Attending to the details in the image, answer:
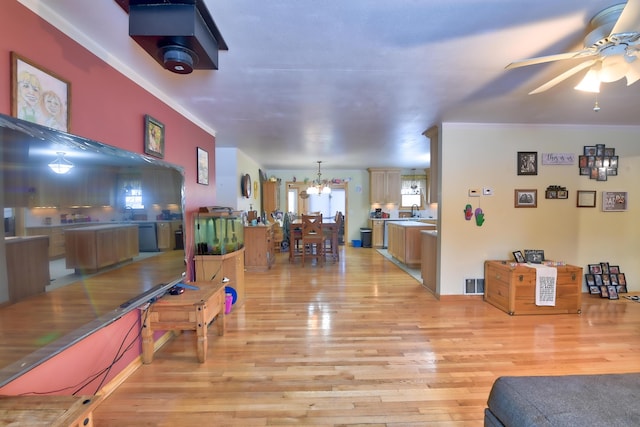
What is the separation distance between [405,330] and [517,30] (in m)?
2.47

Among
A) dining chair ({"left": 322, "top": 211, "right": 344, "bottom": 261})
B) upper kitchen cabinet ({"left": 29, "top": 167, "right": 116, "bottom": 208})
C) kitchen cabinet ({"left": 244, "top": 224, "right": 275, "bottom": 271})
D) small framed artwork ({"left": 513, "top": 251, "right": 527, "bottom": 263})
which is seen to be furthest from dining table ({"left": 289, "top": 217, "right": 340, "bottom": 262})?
upper kitchen cabinet ({"left": 29, "top": 167, "right": 116, "bottom": 208})

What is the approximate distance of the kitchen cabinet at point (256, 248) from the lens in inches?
195

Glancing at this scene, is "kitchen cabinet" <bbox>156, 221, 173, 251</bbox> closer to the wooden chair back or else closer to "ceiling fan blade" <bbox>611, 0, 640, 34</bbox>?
"ceiling fan blade" <bbox>611, 0, 640, 34</bbox>

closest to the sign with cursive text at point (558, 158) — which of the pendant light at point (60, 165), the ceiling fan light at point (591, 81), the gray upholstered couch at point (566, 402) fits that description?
the ceiling fan light at point (591, 81)

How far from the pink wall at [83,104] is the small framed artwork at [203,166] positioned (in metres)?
0.63

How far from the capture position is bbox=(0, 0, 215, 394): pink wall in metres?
1.21

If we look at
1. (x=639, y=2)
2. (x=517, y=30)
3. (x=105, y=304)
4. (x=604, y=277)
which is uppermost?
(x=517, y=30)

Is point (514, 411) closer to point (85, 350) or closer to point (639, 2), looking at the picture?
point (639, 2)

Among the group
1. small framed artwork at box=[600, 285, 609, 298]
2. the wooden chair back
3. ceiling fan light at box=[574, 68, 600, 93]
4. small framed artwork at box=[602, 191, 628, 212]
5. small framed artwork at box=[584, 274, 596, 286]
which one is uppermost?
ceiling fan light at box=[574, 68, 600, 93]

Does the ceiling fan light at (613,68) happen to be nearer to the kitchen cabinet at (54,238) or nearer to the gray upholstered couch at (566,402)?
the gray upholstered couch at (566,402)

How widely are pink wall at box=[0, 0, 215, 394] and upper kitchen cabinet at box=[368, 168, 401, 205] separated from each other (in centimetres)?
583

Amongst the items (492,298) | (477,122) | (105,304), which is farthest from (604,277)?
(105,304)

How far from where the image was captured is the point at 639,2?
1.08 m

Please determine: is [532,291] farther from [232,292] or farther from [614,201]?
[232,292]
